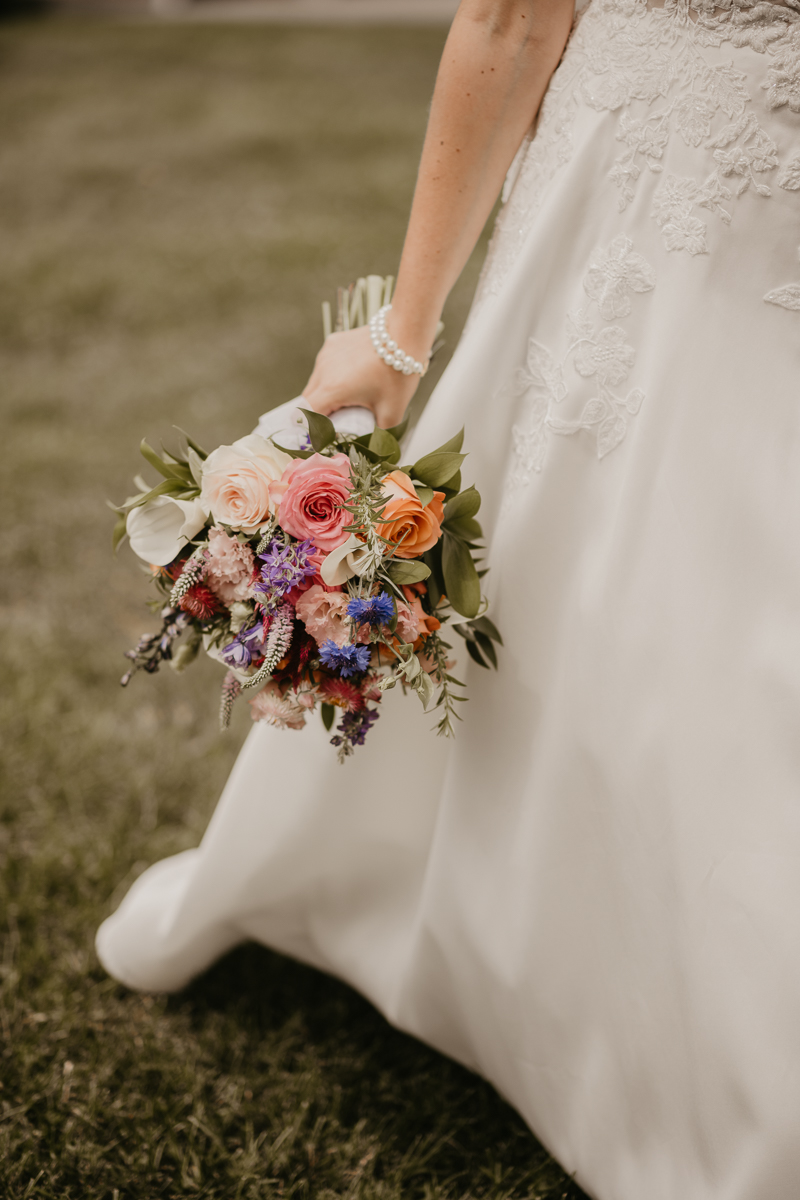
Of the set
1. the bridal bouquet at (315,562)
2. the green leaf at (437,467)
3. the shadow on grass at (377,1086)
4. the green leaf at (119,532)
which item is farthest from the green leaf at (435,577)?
the shadow on grass at (377,1086)

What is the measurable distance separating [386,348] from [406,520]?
43 cm

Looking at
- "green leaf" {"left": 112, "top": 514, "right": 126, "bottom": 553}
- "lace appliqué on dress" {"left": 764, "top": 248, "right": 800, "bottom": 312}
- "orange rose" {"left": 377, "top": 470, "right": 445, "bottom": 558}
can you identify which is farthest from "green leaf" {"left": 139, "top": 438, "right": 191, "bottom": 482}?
"lace appliqué on dress" {"left": 764, "top": 248, "right": 800, "bottom": 312}

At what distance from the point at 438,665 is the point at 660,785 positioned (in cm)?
37

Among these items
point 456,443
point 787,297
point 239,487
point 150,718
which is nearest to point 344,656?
point 239,487

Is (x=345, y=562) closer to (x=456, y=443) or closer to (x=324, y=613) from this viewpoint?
(x=324, y=613)

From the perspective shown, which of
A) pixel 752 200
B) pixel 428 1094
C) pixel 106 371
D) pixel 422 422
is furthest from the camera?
pixel 106 371

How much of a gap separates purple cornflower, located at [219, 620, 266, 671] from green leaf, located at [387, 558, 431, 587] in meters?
0.19

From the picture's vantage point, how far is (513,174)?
1.55m

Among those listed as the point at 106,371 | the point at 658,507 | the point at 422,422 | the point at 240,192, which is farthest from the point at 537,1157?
the point at 240,192

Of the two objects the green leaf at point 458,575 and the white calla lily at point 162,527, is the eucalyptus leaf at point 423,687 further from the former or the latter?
the white calla lily at point 162,527

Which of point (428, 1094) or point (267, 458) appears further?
point (428, 1094)

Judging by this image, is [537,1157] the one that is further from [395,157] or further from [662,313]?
[395,157]

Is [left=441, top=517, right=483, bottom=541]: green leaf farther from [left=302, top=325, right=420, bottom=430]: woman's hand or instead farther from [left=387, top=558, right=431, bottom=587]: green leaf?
[left=302, top=325, right=420, bottom=430]: woman's hand

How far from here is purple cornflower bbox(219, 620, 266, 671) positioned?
1202 millimetres
